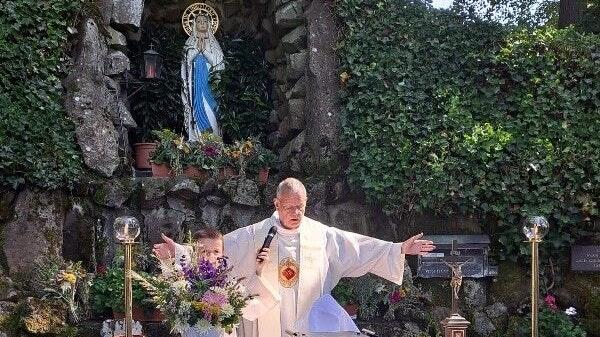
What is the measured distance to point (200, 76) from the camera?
1072cm

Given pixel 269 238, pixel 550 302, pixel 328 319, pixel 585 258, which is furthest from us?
pixel 585 258

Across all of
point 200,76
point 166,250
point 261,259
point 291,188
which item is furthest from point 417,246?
point 200,76

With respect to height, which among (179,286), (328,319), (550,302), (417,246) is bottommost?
(550,302)

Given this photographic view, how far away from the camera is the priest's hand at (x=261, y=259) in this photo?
5.16m

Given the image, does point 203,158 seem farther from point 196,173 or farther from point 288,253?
point 288,253

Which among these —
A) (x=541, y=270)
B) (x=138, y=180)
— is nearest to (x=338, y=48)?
(x=138, y=180)

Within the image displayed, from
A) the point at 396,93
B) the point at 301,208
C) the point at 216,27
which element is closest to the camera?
the point at 301,208

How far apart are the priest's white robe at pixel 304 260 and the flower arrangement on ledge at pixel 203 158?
3666mm

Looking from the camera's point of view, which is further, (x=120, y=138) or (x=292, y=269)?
(x=120, y=138)

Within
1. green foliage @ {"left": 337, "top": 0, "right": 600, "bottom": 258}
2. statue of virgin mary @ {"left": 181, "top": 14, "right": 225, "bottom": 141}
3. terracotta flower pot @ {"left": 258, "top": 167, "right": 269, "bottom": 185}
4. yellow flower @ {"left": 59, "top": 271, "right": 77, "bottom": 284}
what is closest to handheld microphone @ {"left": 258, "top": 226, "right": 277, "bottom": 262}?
yellow flower @ {"left": 59, "top": 271, "right": 77, "bottom": 284}

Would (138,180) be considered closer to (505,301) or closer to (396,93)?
(396,93)

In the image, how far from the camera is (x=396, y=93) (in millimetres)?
9484

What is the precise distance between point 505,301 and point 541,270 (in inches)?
22.1

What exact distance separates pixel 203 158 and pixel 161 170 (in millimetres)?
547
